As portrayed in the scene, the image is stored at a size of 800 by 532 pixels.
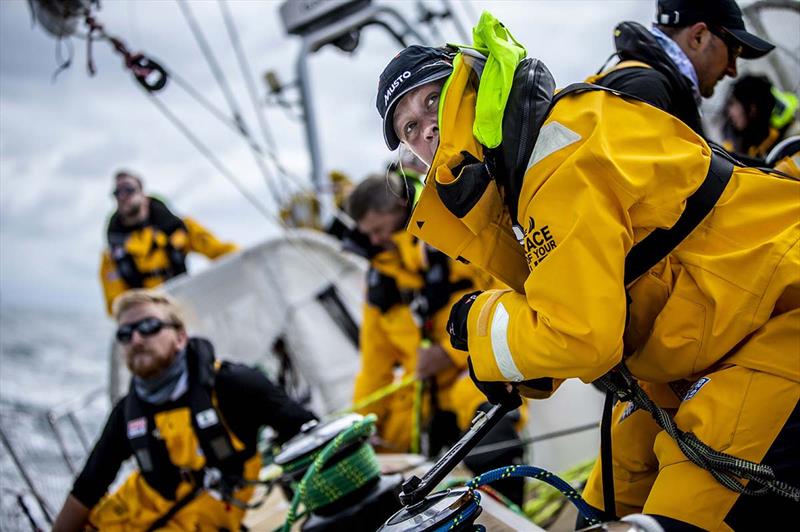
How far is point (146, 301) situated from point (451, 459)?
6.18 ft

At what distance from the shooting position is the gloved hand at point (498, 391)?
1528 mm

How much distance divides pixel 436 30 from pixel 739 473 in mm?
7171

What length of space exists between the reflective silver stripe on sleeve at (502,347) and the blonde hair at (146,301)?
198 cm

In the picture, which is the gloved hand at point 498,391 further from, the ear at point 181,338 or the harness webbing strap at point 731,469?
the ear at point 181,338

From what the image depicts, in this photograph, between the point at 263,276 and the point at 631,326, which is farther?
the point at 263,276

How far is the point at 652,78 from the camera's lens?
1979mm

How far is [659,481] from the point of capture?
1420 millimetres

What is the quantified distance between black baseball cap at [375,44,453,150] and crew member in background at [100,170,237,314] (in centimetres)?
447

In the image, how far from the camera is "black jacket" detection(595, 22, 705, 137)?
196cm

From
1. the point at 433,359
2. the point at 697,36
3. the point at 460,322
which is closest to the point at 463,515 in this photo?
the point at 460,322

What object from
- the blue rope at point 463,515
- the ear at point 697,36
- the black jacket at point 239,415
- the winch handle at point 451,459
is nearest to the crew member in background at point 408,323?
the black jacket at point 239,415

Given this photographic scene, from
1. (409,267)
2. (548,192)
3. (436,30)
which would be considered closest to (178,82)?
(409,267)

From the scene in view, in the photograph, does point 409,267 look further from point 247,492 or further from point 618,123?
point 618,123

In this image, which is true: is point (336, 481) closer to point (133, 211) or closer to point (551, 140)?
point (551, 140)
